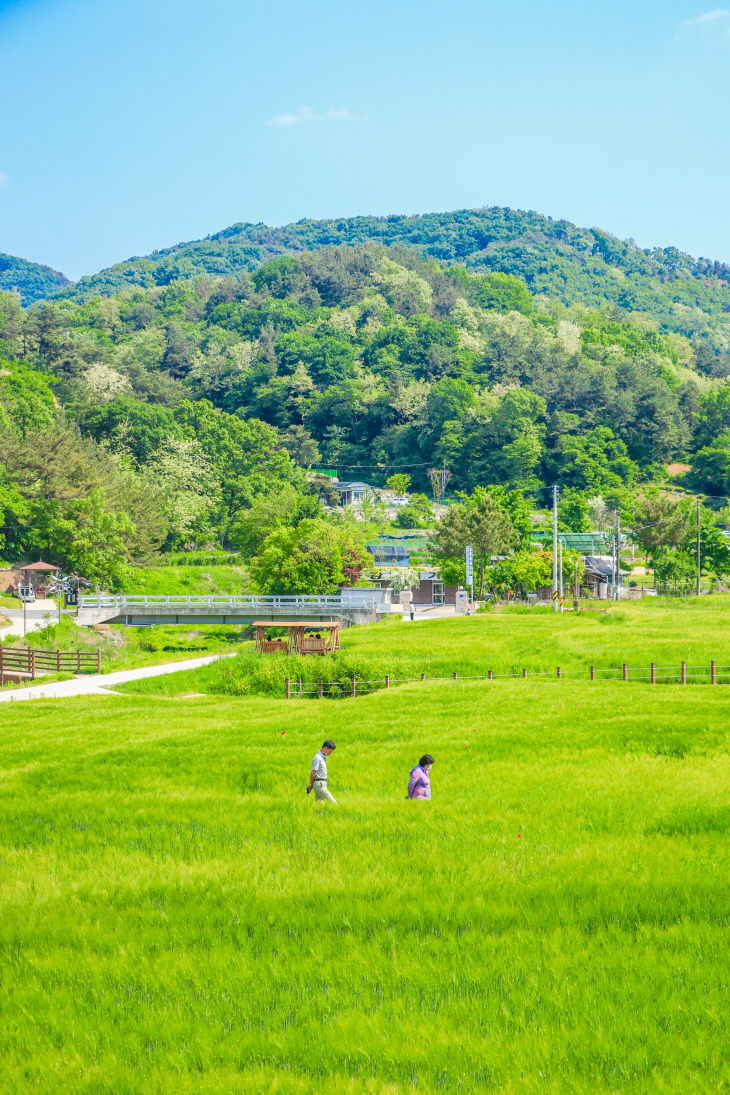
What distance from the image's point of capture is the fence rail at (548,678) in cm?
3012

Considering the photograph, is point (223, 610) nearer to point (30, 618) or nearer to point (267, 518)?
point (30, 618)

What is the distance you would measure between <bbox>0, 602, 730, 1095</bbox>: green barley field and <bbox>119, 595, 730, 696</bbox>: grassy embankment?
14823 mm

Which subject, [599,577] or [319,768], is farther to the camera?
[599,577]

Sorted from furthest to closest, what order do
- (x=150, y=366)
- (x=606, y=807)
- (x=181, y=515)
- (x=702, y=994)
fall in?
(x=150, y=366) → (x=181, y=515) → (x=606, y=807) → (x=702, y=994)

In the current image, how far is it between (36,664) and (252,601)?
2277 centimetres

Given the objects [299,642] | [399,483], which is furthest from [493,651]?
[399,483]

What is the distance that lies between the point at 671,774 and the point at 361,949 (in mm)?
9695

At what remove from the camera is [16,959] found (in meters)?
8.54

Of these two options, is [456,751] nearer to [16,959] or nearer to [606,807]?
[606,807]

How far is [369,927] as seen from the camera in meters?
9.20

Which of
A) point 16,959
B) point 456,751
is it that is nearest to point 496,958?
point 16,959

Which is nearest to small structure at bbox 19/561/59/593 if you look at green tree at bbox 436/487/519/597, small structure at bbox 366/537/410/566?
small structure at bbox 366/537/410/566

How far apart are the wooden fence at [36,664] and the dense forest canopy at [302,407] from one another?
27.3m

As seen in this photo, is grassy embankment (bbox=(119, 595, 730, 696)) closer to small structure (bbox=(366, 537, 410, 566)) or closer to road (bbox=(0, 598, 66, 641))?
road (bbox=(0, 598, 66, 641))
